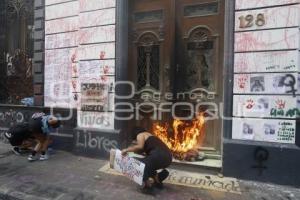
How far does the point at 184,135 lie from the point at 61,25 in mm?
4129

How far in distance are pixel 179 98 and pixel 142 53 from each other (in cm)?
135

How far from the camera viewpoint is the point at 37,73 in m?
7.82

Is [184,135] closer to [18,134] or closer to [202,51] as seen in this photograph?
[202,51]

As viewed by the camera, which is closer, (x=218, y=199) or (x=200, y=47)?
(x=218, y=199)

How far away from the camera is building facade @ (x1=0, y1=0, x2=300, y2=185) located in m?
5.12

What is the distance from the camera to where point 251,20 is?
5.27 m

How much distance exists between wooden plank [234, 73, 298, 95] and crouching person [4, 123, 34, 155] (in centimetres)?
490

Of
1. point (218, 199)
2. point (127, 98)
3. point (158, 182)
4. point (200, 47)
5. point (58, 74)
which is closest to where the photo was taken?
point (218, 199)

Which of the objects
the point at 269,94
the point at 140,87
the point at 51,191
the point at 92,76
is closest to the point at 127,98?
the point at 140,87

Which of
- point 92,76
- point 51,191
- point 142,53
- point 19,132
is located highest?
point 142,53

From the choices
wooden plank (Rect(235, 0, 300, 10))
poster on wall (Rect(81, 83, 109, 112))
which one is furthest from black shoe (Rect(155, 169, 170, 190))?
wooden plank (Rect(235, 0, 300, 10))

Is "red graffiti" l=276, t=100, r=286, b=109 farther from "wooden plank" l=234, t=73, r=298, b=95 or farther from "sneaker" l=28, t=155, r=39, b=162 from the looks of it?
"sneaker" l=28, t=155, r=39, b=162

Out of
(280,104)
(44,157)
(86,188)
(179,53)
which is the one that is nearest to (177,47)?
(179,53)

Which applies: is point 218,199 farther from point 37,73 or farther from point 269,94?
point 37,73
